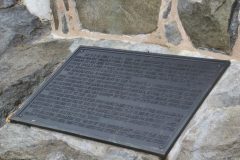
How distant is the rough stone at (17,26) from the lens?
9.96ft

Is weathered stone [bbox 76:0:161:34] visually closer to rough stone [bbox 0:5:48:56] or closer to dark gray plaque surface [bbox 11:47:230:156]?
dark gray plaque surface [bbox 11:47:230:156]

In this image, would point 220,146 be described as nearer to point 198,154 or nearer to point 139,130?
point 198,154

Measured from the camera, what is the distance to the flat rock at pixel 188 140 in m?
1.88

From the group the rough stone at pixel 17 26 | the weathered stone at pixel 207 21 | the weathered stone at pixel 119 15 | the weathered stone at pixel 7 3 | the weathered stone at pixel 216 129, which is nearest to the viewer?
the weathered stone at pixel 216 129

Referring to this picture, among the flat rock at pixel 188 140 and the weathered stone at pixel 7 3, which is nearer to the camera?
the flat rock at pixel 188 140

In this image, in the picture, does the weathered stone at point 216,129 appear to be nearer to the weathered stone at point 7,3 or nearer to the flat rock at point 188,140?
the flat rock at point 188,140

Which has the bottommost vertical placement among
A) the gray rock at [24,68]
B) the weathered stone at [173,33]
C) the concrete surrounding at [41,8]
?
the gray rock at [24,68]

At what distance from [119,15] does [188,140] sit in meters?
1.05

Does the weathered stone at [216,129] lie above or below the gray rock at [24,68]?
above

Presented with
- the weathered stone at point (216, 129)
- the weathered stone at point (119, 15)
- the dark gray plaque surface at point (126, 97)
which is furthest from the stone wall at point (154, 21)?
the weathered stone at point (216, 129)

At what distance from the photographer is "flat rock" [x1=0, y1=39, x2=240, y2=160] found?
188cm

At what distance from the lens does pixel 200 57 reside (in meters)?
2.41

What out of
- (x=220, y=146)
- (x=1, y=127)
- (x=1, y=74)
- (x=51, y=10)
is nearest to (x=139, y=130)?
(x=220, y=146)

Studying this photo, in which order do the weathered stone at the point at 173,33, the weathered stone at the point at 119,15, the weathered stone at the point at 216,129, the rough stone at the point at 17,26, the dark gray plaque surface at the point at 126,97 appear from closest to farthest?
1. the weathered stone at the point at 216,129
2. the dark gray plaque surface at the point at 126,97
3. the weathered stone at the point at 173,33
4. the weathered stone at the point at 119,15
5. the rough stone at the point at 17,26
